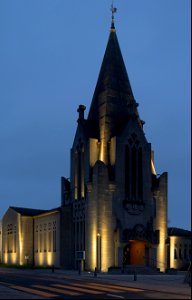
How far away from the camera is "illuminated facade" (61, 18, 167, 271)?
2309 inches

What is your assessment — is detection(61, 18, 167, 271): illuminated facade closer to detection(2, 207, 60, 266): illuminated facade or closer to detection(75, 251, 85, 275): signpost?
detection(75, 251, 85, 275): signpost

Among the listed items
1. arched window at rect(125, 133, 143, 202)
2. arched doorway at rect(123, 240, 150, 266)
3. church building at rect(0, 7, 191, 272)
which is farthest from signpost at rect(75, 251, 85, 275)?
arched window at rect(125, 133, 143, 202)

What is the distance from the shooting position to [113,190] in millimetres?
59688

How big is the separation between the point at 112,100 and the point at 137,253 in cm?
1792

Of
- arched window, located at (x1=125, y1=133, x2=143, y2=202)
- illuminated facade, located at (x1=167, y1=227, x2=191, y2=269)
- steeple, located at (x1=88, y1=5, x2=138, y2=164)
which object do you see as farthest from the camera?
steeple, located at (x1=88, y1=5, x2=138, y2=164)

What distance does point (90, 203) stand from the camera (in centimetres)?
5956

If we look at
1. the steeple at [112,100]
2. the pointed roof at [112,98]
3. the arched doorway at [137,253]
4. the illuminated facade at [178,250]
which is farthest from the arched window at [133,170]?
the illuminated facade at [178,250]

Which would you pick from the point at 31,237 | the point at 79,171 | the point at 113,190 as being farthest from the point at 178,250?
the point at 31,237

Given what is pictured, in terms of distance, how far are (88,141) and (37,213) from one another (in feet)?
68.5

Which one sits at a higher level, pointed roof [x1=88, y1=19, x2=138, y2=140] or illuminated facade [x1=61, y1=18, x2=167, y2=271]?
pointed roof [x1=88, y1=19, x2=138, y2=140]

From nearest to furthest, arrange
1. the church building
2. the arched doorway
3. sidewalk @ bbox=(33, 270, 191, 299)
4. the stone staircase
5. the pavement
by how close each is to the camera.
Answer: the pavement < sidewalk @ bbox=(33, 270, 191, 299) < the stone staircase < the church building < the arched doorway

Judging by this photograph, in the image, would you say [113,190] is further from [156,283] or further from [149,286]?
[149,286]

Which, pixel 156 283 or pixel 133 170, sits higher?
pixel 133 170

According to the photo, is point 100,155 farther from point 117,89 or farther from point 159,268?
point 159,268
